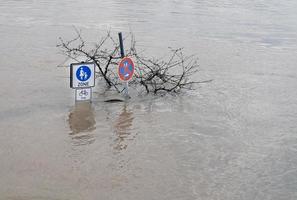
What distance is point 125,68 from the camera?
9.08 meters

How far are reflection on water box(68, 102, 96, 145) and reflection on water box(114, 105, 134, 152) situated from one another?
1.23 feet

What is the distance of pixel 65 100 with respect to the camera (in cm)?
940

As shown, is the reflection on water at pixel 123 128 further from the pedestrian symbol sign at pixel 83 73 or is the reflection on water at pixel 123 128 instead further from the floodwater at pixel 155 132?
the pedestrian symbol sign at pixel 83 73

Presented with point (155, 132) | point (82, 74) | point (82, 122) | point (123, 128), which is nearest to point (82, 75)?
point (82, 74)

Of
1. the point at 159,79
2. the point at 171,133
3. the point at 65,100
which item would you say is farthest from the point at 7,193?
the point at 159,79

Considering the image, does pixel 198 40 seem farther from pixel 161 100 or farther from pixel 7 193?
pixel 7 193

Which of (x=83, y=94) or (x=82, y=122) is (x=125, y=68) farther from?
(x=82, y=122)

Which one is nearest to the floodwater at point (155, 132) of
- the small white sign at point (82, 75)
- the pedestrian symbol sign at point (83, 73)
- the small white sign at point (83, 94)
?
the small white sign at point (83, 94)

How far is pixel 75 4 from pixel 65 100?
17.3 m

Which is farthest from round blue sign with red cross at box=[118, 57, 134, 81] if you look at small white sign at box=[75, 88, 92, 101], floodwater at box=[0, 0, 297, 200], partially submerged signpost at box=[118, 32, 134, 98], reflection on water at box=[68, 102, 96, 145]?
reflection on water at box=[68, 102, 96, 145]

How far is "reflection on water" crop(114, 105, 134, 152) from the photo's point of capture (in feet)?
24.5

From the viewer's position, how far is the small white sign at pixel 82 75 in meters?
8.42

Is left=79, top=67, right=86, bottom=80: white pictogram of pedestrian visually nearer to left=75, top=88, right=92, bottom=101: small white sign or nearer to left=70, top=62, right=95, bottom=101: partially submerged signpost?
left=70, top=62, right=95, bottom=101: partially submerged signpost

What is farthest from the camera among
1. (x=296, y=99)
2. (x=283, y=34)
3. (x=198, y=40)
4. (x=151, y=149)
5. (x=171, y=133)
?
(x=283, y=34)
